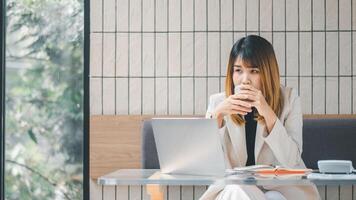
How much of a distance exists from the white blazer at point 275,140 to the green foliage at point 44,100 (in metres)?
1.28

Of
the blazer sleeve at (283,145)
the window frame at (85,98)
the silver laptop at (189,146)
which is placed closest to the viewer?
the silver laptop at (189,146)

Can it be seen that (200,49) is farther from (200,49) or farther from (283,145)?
(283,145)

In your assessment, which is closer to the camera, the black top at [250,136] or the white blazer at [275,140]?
the white blazer at [275,140]

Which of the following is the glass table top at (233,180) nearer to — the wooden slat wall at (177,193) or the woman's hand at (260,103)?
the woman's hand at (260,103)

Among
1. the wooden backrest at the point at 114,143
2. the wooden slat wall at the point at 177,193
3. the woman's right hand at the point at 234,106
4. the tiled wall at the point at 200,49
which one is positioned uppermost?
the tiled wall at the point at 200,49

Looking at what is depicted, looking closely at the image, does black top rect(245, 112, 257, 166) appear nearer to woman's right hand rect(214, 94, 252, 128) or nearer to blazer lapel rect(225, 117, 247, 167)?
blazer lapel rect(225, 117, 247, 167)

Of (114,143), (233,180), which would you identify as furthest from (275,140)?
(114,143)

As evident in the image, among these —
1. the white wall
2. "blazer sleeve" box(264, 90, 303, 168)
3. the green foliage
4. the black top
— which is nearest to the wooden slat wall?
the green foliage

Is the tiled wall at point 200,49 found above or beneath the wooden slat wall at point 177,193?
above

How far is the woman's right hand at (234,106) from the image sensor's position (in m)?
3.01

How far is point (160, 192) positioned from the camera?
2.69 meters

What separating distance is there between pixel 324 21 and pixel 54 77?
157 cm

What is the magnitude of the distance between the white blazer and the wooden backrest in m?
0.92

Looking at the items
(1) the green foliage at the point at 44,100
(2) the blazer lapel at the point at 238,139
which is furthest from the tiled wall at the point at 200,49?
(2) the blazer lapel at the point at 238,139
